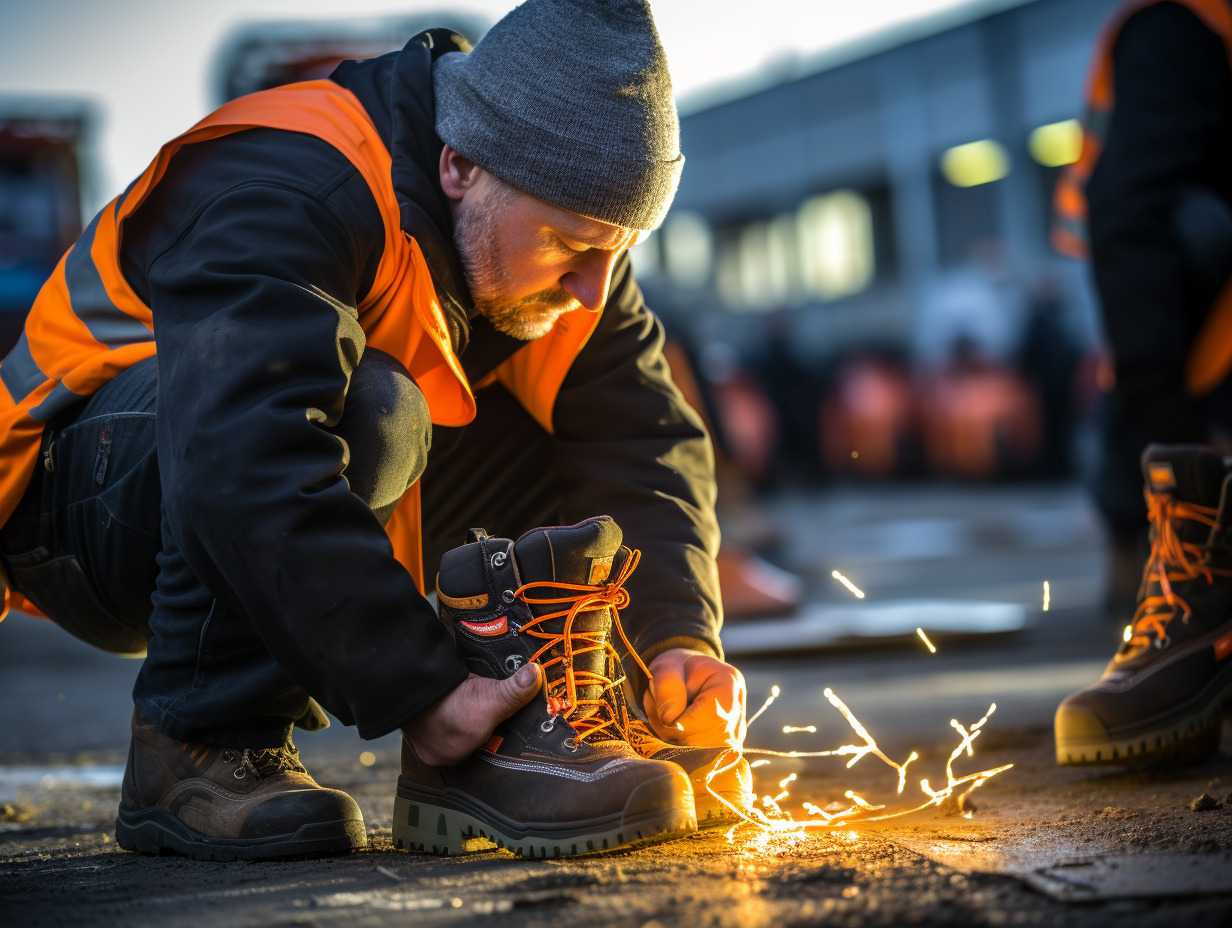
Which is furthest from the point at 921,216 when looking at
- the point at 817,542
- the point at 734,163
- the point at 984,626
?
the point at 984,626

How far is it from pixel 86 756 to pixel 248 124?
59.7 inches

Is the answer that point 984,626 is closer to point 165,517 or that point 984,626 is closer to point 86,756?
point 86,756

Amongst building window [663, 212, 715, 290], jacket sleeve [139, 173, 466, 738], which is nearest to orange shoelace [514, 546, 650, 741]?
jacket sleeve [139, 173, 466, 738]

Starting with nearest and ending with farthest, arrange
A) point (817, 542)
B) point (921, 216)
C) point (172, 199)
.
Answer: point (172, 199)
point (817, 542)
point (921, 216)

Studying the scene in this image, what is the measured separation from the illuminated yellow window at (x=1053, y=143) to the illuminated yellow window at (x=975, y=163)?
0.49 metres

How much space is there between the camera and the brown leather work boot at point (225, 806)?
1623 mm

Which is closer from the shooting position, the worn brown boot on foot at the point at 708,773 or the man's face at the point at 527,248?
the worn brown boot on foot at the point at 708,773

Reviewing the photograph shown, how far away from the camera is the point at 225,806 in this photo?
165 centimetres

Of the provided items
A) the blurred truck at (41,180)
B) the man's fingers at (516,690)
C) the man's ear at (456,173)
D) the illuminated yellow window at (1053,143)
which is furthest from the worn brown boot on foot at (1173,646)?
the illuminated yellow window at (1053,143)

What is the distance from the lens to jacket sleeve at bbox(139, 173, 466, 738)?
1.45 metres

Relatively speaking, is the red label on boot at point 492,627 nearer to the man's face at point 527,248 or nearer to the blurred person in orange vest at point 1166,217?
the man's face at point 527,248

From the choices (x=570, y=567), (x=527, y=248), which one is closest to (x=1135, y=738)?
(x=570, y=567)

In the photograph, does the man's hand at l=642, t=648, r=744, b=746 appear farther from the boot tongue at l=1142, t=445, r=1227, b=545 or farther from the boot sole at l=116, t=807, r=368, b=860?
the boot tongue at l=1142, t=445, r=1227, b=545

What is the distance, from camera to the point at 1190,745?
6.73ft
